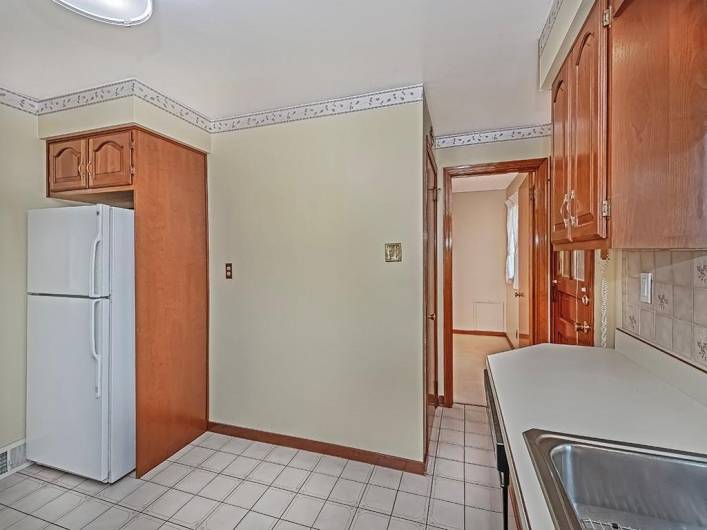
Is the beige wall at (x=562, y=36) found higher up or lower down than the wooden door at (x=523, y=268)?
higher up

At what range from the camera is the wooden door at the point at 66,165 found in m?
2.38

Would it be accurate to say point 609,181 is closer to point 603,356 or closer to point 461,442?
point 603,356

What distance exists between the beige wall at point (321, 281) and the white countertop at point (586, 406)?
32.3 inches

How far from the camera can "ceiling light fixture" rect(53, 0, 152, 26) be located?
132cm

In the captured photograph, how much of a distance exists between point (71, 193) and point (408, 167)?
2245mm

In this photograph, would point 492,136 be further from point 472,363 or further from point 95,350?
point 95,350

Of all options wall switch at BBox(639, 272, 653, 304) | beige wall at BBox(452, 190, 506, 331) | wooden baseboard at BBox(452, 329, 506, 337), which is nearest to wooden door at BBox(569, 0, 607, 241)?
wall switch at BBox(639, 272, 653, 304)

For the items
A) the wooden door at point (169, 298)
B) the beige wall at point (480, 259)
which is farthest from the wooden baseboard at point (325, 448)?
the beige wall at point (480, 259)

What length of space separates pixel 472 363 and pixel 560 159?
3.50 meters

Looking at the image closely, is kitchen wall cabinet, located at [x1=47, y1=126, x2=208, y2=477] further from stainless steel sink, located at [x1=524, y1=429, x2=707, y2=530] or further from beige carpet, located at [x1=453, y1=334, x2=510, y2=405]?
beige carpet, located at [x1=453, y1=334, x2=510, y2=405]

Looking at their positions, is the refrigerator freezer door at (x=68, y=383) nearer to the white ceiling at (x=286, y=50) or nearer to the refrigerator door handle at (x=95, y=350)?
the refrigerator door handle at (x=95, y=350)

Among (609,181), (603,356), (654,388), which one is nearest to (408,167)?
(609,181)

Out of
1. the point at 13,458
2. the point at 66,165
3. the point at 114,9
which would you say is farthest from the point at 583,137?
the point at 13,458

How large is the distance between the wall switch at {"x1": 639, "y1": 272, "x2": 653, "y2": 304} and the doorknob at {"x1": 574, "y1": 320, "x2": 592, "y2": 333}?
2.16 ft
